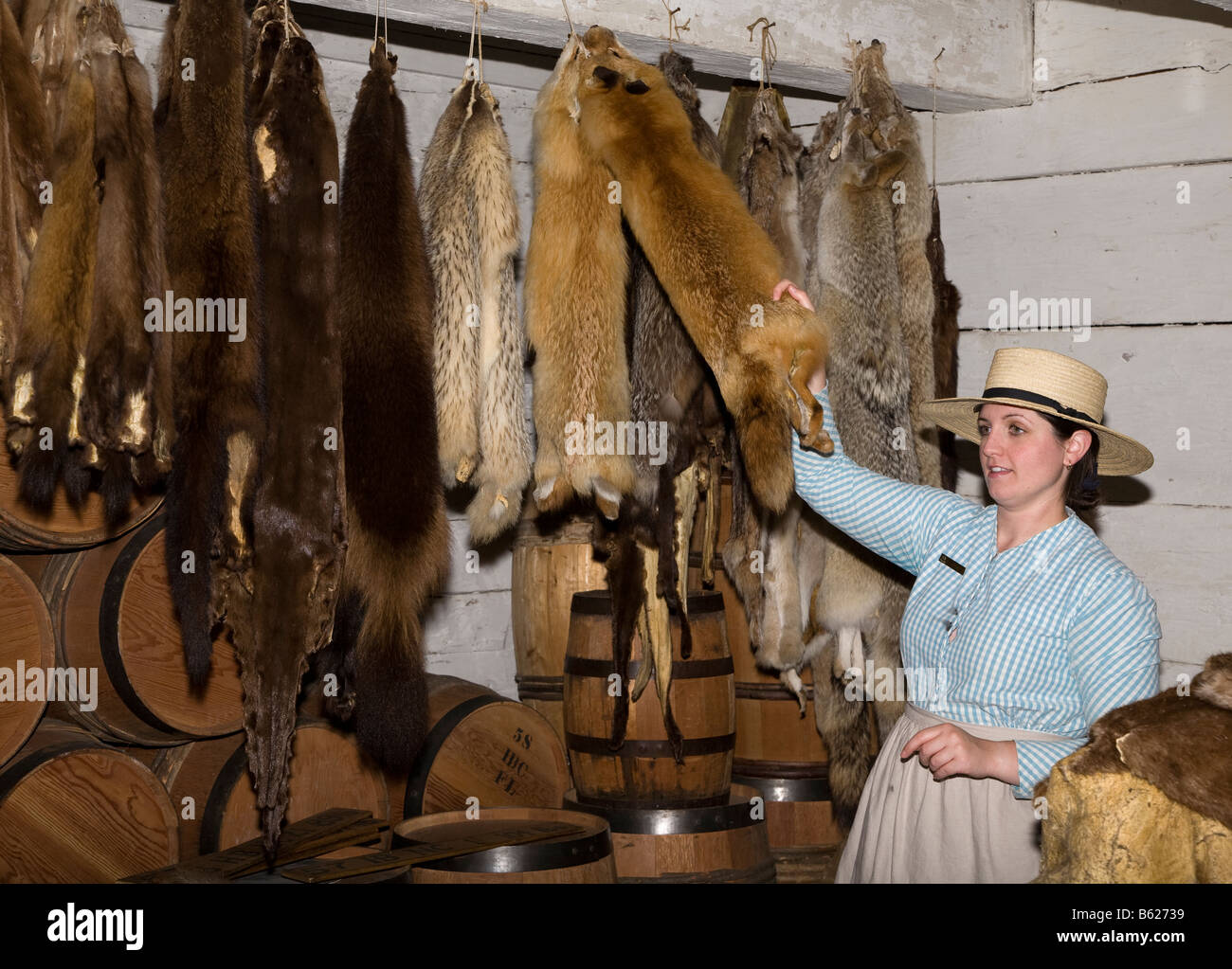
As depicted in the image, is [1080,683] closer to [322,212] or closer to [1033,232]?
[322,212]

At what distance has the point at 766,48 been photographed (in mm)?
3504

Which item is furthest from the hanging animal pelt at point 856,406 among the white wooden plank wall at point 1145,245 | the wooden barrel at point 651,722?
the white wooden plank wall at point 1145,245

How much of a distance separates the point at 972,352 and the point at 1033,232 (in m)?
0.45

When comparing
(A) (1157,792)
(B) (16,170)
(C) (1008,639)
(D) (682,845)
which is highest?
(B) (16,170)

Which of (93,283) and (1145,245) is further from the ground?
(1145,245)

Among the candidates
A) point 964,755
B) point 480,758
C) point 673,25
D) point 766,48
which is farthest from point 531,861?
point 766,48

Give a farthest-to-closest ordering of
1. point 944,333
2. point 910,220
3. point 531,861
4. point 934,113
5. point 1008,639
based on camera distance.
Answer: point 934,113, point 944,333, point 910,220, point 531,861, point 1008,639

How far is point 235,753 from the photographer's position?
326 centimetres

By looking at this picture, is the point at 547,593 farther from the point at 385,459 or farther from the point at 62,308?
the point at 62,308

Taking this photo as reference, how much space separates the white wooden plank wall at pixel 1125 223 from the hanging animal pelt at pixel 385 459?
1.39 metres

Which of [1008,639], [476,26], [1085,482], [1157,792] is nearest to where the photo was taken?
[1157,792]

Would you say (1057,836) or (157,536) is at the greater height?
(157,536)

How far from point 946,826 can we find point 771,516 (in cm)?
118
